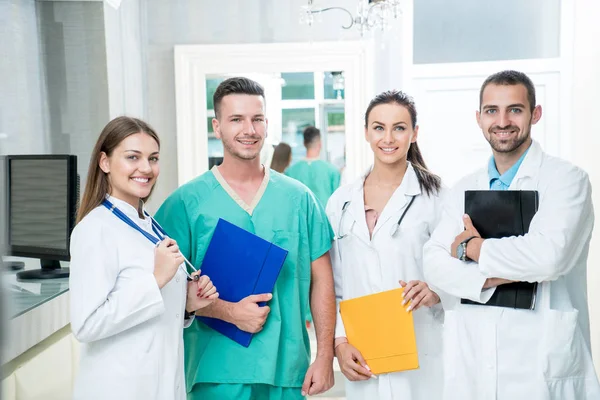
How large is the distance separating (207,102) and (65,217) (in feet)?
6.40

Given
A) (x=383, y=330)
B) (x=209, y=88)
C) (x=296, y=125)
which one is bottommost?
(x=383, y=330)

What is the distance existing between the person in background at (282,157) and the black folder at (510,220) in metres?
2.50

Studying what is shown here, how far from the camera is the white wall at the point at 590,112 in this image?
9.82 feet

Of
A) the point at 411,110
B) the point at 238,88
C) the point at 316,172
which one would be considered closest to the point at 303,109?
the point at 316,172

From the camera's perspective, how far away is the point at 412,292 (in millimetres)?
1573

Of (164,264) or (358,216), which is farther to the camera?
(358,216)

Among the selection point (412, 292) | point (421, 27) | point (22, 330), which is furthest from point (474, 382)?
point (421, 27)

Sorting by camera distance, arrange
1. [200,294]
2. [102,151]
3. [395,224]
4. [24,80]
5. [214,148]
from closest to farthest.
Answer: [102,151]
[200,294]
[395,224]
[24,80]
[214,148]

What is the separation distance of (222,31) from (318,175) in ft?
3.80

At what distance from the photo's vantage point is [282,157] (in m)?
3.92

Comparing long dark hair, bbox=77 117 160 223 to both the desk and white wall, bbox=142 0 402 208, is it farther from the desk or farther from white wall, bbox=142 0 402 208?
white wall, bbox=142 0 402 208

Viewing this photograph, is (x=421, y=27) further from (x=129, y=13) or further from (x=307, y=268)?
(x=307, y=268)

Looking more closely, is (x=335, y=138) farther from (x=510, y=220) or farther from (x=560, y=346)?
(x=560, y=346)

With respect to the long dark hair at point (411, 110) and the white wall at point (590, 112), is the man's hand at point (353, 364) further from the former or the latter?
the white wall at point (590, 112)
